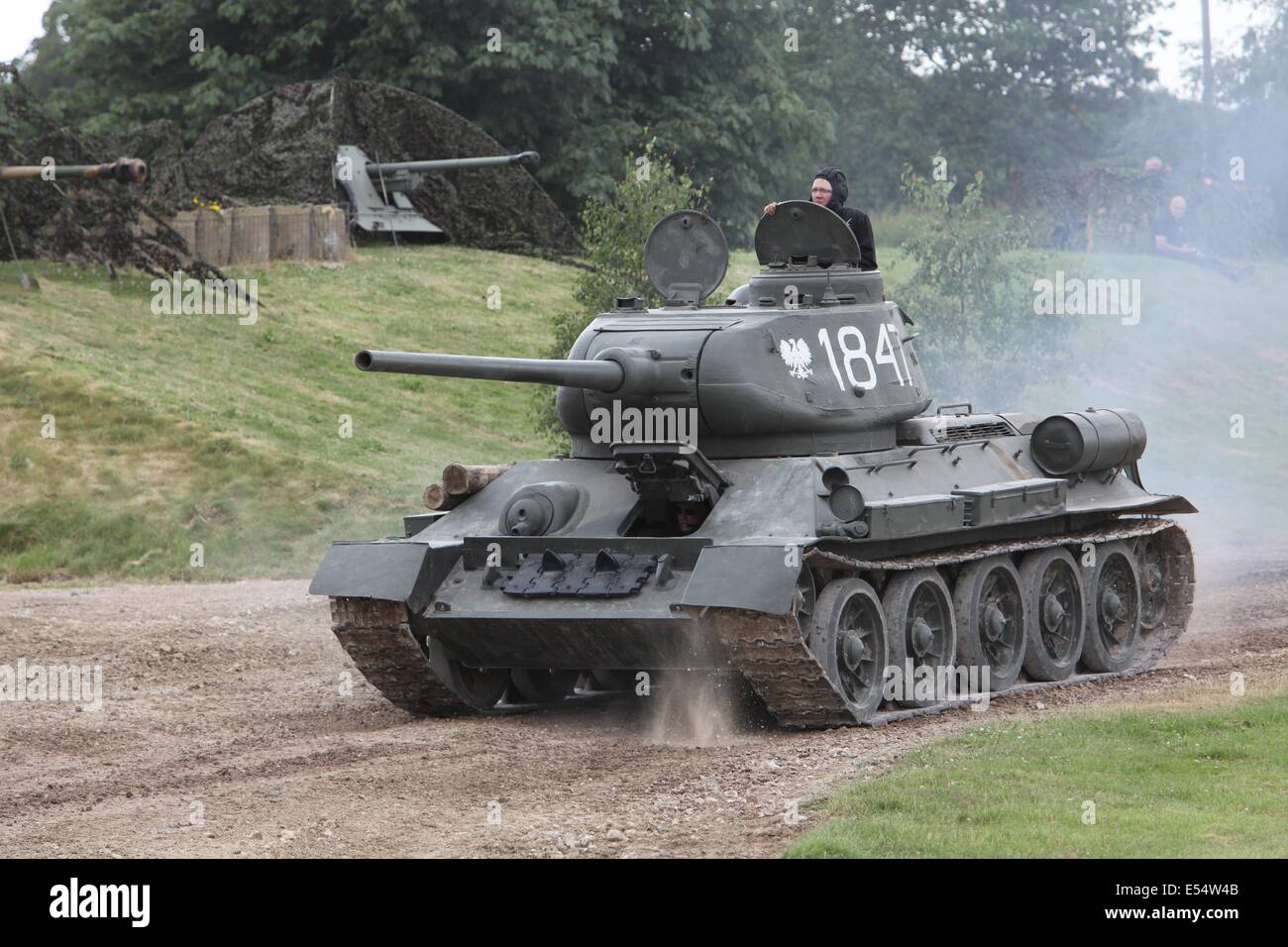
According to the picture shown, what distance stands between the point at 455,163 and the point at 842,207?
15.4 metres

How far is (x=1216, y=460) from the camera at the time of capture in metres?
31.0

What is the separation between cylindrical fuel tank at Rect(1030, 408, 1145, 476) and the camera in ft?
47.7

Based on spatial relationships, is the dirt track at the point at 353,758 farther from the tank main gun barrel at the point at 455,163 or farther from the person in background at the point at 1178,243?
the person in background at the point at 1178,243

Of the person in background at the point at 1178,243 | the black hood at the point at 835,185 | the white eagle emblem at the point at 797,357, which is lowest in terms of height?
the white eagle emblem at the point at 797,357

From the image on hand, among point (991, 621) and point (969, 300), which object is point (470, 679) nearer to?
point (991, 621)

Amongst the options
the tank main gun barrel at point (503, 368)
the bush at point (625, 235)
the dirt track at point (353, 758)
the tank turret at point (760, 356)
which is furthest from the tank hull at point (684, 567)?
the bush at point (625, 235)

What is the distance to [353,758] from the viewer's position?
36.3ft

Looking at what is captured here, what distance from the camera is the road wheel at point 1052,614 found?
545 inches

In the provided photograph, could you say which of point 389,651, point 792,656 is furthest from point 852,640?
point 389,651

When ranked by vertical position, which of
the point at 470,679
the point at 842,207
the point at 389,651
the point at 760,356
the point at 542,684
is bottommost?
the point at 542,684

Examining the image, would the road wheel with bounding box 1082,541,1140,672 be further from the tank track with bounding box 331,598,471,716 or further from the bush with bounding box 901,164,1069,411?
the bush with bounding box 901,164,1069,411

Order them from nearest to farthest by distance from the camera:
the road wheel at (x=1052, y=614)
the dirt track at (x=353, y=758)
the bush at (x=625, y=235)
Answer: the dirt track at (x=353, y=758)
the road wheel at (x=1052, y=614)
the bush at (x=625, y=235)

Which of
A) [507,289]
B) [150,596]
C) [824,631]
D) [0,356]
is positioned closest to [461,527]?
[824,631]

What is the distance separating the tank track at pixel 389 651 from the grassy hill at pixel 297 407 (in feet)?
26.0
